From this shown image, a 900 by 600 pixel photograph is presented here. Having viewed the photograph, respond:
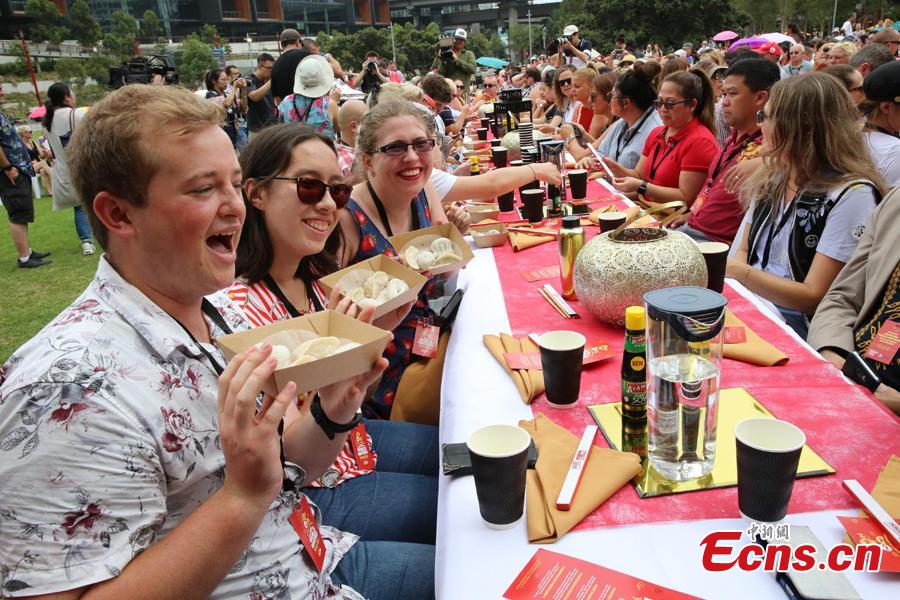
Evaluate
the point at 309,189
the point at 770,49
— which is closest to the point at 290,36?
the point at 309,189

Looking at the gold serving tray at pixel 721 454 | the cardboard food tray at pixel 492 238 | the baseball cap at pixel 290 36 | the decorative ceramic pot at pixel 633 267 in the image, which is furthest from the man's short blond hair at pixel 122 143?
the baseball cap at pixel 290 36

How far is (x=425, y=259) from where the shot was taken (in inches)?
103

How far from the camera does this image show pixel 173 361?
A: 124cm

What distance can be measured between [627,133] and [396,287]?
4553 millimetres

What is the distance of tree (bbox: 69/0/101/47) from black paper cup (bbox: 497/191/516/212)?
178ft

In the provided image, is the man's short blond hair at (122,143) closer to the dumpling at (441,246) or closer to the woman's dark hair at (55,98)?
the dumpling at (441,246)

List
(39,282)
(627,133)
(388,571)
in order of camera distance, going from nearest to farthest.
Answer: (388,571), (627,133), (39,282)

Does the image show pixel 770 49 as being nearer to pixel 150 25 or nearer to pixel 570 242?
pixel 570 242

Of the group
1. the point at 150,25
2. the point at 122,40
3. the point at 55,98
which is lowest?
the point at 55,98

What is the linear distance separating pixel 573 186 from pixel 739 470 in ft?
10.1

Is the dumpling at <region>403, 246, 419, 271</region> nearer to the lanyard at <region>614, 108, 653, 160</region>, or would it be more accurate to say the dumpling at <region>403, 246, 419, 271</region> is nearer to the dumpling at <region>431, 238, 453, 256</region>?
the dumpling at <region>431, 238, 453, 256</region>

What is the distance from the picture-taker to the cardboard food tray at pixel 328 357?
1.21m

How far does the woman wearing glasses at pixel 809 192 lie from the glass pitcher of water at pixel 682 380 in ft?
4.96

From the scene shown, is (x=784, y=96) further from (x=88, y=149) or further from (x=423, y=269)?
(x=88, y=149)
